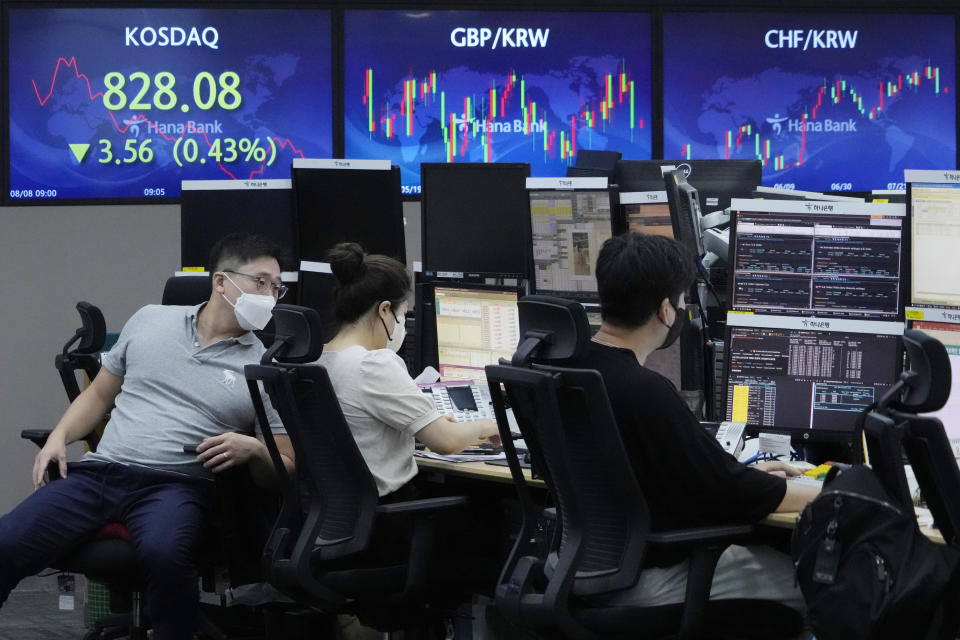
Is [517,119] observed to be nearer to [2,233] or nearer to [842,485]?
[2,233]

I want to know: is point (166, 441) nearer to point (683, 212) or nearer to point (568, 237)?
point (568, 237)

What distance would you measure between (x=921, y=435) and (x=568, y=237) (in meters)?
1.83

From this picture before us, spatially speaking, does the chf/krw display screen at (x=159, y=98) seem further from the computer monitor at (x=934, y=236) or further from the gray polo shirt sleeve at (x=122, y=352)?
the computer monitor at (x=934, y=236)

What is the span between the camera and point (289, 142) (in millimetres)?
5773

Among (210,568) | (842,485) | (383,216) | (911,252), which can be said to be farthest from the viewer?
(383,216)

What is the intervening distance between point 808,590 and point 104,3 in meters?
4.58

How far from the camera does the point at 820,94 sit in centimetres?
593

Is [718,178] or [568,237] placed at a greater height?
[718,178]

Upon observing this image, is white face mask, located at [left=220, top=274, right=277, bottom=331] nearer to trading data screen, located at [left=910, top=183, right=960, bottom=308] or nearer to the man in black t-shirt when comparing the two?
the man in black t-shirt

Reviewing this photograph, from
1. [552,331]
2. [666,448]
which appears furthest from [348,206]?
[666,448]

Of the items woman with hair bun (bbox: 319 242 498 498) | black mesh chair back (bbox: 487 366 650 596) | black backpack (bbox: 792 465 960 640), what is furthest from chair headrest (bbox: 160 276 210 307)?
black backpack (bbox: 792 465 960 640)

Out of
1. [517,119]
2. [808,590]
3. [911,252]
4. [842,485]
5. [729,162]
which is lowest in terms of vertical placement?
[808,590]

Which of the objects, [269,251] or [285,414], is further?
[269,251]

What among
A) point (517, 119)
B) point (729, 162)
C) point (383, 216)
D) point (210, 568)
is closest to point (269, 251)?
point (383, 216)
